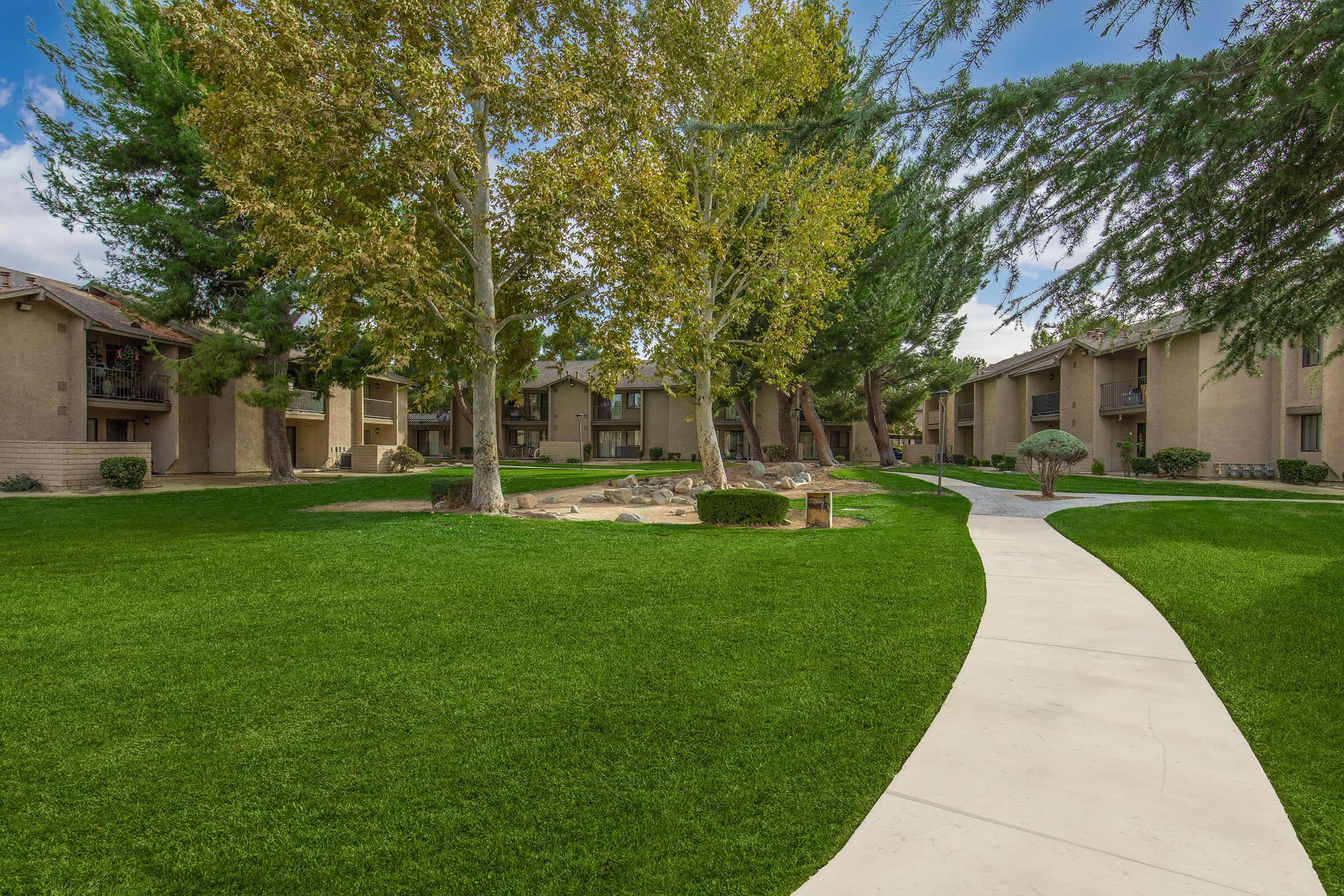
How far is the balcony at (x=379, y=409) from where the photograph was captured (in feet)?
111

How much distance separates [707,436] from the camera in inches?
696

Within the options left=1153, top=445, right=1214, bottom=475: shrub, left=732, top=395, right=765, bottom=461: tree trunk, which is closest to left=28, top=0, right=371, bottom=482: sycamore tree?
left=732, top=395, right=765, bottom=461: tree trunk

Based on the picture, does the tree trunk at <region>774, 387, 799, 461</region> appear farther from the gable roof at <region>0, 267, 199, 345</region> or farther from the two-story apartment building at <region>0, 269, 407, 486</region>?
the gable roof at <region>0, 267, 199, 345</region>

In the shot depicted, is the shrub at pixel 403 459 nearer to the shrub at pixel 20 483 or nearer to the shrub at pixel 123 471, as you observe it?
the shrub at pixel 123 471

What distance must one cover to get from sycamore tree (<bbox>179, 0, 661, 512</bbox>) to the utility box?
494 cm

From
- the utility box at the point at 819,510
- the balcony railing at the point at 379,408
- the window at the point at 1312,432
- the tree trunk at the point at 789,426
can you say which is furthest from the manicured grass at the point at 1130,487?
the balcony railing at the point at 379,408

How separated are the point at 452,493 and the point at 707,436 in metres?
6.95

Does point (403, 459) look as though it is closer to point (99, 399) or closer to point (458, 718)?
point (99, 399)

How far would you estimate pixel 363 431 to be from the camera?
3406 cm

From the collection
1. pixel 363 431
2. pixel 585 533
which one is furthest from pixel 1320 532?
pixel 363 431

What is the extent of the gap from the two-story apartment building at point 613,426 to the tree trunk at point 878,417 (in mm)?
7240

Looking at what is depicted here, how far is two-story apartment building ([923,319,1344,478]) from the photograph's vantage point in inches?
785

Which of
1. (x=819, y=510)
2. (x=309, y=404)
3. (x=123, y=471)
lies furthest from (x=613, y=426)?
(x=819, y=510)

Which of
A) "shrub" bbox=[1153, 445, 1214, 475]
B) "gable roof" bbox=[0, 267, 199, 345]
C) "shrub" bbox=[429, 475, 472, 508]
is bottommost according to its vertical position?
"shrub" bbox=[429, 475, 472, 508]
